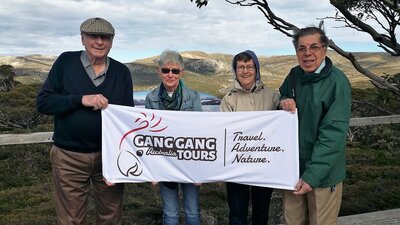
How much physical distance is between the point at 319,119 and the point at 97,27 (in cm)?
194

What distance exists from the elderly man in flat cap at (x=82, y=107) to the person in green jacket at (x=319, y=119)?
1.50 m

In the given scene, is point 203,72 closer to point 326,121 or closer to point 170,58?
point 170,58

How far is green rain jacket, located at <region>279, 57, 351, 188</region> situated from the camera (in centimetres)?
324

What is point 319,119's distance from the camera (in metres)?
3.34

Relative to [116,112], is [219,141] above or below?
below

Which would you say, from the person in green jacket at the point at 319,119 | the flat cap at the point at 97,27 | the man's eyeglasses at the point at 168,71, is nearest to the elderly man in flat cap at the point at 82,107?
the flat cap at the point at 97,27

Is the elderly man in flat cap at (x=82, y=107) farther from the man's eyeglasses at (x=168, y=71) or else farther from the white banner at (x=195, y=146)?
the man's eyeglasses at (x=168, y=71)

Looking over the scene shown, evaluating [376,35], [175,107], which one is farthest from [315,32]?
[376,35]

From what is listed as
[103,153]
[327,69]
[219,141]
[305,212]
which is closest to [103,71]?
[103,153]

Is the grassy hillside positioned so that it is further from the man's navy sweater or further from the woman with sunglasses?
the man's navy sweater

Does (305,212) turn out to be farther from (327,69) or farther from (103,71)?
(103,71)

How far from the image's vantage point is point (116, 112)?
12.8 ft

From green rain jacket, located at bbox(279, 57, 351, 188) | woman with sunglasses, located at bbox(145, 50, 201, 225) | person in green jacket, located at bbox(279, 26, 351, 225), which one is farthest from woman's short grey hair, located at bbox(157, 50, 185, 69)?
green rain jacket, located at bbox(279, 57, 351, 188)

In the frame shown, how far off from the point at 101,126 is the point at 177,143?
2.36ft
